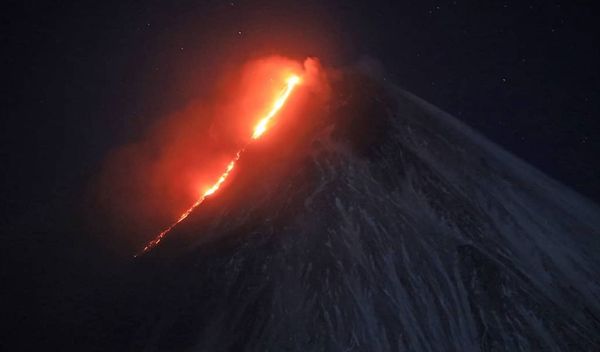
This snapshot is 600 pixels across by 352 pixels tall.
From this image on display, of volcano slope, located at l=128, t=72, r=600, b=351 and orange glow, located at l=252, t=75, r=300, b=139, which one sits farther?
orange glow, located at l=252, t=75, r=300, b=139

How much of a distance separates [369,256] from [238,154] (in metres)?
17.3

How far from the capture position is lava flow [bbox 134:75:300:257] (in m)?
42.9

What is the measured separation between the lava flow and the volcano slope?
1.76 metres

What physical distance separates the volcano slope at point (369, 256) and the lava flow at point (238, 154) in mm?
1763

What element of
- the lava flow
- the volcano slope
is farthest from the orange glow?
the volcano slope

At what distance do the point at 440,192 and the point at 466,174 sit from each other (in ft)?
15.8

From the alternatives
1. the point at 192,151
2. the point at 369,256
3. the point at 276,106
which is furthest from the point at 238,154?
the point at 369,256

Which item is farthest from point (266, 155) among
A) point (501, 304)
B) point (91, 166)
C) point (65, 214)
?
point (91, 166)

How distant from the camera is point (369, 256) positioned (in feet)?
116

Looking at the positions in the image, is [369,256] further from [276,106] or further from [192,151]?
→ [192,151]

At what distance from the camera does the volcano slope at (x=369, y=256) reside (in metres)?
31.9

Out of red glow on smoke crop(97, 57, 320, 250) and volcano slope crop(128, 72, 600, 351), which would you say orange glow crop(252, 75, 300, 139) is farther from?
volcano slope crop(128, 72, 600, 351)

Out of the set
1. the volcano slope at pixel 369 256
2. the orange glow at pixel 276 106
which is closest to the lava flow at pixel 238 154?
the orange glow at pixel 276 106

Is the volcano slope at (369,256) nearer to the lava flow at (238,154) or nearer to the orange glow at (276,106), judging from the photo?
the lava flow at (238,154)
